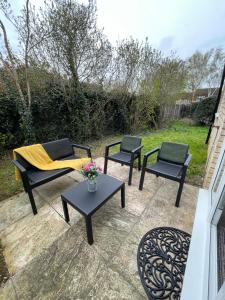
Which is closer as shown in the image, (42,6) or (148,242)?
(148,242)

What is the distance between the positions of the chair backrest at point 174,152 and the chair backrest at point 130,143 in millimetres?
521

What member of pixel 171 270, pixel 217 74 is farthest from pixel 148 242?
pixel 217 74

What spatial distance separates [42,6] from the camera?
3338mm

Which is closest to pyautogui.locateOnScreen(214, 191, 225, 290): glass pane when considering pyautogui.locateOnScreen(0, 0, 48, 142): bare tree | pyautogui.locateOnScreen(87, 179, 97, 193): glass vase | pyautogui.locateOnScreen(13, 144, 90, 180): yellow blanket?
pyautogui.locateOnScreen(87, 179, 97, 193): glass vase

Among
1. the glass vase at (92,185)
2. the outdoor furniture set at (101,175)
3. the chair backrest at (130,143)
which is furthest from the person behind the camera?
the chair backrest at (130,143)

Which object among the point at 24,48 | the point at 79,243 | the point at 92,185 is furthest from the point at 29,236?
the point at 24,48

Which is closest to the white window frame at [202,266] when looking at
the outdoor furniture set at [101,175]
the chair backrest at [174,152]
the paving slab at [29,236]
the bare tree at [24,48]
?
the outdoor furniture set at [101,175]

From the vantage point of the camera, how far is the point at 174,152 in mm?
2498

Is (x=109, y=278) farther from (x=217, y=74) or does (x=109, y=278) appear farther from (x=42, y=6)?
(x=217, y=74)

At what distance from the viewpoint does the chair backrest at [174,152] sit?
2.41 meters

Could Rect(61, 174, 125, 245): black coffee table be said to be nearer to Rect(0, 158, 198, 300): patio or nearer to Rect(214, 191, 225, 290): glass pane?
Rect(0, 158, 198, 300): patio

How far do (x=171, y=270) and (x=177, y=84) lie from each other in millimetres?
8640

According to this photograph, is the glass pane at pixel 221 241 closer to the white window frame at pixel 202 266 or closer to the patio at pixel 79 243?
the white window frame at pixel 202 266

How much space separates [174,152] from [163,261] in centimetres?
171
